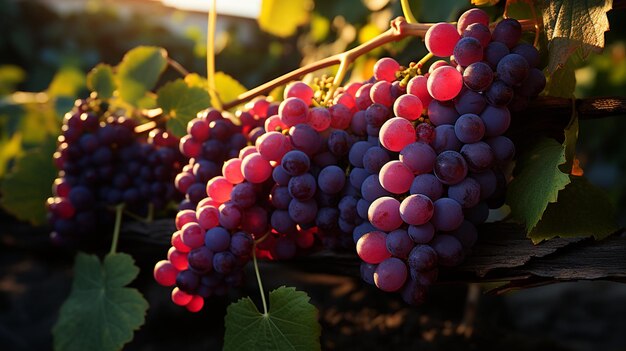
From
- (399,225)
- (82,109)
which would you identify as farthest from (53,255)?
(399,225)

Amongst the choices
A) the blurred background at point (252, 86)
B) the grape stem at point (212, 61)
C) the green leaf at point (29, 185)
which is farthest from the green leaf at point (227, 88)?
the green leaf at point (29, 185)

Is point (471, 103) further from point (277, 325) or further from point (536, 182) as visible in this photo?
point (277, 325)

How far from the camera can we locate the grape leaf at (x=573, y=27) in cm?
62

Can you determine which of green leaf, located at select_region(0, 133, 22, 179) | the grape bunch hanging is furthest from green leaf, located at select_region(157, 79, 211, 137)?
green leaf, located at select_region(0, 133, 22, 179)

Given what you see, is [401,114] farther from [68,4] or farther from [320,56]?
[68,4]

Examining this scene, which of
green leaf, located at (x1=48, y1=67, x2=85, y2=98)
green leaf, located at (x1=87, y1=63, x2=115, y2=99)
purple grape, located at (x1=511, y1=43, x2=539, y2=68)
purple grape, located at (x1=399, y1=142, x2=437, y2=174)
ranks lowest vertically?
purple grape, located at (x1=399, y1=142, x2=437, y2=174)

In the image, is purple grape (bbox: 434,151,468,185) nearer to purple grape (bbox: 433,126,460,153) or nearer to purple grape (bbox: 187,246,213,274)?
purple grape (bbox: 433,126,460,153)

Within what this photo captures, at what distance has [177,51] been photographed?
300cm

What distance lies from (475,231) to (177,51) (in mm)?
2571

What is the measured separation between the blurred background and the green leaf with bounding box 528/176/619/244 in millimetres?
90

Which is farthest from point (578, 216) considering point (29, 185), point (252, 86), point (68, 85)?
point (68, 85)

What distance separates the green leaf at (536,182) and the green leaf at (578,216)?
1.4 inches

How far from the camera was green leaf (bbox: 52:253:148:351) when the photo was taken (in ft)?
3.00

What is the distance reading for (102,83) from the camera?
119cm
